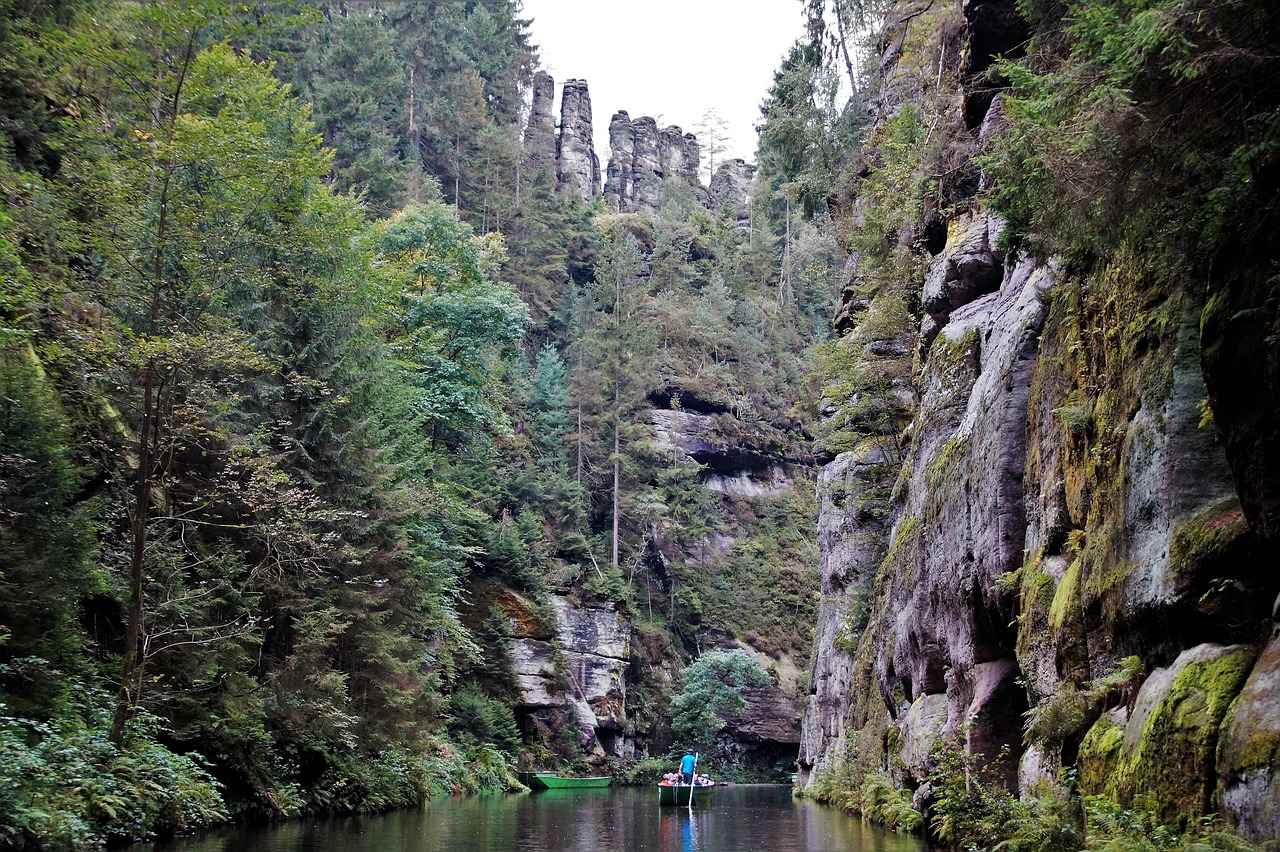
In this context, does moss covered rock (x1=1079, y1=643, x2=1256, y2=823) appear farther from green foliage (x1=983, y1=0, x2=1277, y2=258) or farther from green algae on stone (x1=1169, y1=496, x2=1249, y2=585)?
green foliage (x1=983, y1=0, x2=1277, y2=258)

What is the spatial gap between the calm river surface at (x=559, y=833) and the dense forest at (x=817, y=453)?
37.0 inches

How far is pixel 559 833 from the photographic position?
1447cm

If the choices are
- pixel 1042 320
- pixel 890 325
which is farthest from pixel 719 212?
pixel 1042 320

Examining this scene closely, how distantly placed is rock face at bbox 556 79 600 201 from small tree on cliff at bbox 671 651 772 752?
43602 mm

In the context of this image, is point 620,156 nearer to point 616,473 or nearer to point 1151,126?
point 616,473

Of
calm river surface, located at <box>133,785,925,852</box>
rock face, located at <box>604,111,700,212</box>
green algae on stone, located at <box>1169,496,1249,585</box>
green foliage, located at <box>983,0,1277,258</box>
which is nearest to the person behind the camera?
green foliage, located at <box>983,0,1277,258</box>

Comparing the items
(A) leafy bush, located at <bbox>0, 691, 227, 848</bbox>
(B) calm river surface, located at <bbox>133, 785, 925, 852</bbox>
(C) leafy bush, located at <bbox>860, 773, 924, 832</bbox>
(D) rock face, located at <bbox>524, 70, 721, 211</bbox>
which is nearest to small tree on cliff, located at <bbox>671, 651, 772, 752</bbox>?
A: (B) calm river surface, located at <bbox>133, 785, 925, 852</bbox>

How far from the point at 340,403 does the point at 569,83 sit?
65.3 metres

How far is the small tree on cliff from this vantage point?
142ft

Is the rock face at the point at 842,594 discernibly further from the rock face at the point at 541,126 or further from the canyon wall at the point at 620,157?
the rock face at the point at 541,126

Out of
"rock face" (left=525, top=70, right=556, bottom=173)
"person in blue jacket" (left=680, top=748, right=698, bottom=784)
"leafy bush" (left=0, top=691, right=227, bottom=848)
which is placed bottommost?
"person in blue jacket" (left=680, top=748, right=698, bottom=784)

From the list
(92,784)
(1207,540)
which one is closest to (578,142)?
(92,784)

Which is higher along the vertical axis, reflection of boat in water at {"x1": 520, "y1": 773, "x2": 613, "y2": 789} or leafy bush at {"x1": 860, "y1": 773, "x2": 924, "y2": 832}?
leafy bush at {"x1": 860, "y1": 773, "x2": 924, "y2": 832}

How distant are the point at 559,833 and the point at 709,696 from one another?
98.1 feet
